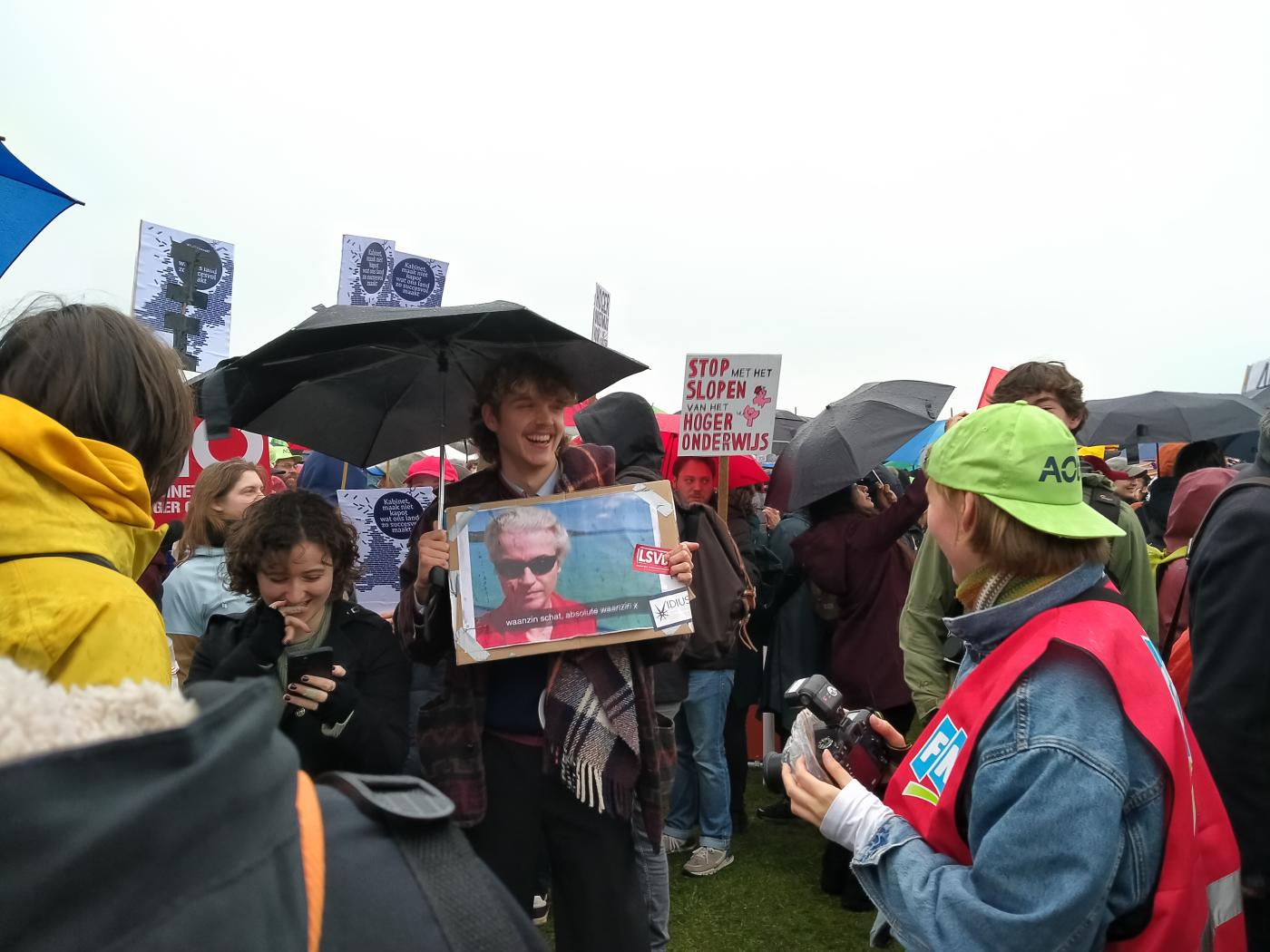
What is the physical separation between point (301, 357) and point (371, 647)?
3.25 feet

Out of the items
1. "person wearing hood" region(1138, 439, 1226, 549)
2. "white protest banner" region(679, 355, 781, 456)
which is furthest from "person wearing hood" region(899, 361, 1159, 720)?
"person wearing hood" region(1138, 439, 1226, 549)

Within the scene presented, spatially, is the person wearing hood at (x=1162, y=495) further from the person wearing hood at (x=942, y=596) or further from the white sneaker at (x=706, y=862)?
the white sneaker at (x=706, y=862)

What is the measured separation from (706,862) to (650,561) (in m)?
2.96

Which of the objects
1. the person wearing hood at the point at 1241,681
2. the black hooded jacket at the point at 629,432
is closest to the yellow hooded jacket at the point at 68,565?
the person wearing hood at the point at 1241,681

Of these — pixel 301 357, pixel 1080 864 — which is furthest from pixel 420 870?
pixel 301 357

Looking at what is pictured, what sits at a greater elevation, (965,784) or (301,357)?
(301,357)

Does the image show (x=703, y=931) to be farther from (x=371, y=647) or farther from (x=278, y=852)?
(x=278, y=852)

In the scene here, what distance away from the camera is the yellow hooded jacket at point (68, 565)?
131cm

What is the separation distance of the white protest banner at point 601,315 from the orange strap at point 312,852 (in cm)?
526

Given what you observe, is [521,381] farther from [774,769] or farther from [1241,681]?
[1241,681]

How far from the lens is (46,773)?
21.7 inches

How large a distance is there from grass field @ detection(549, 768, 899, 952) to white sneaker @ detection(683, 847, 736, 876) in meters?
0.03

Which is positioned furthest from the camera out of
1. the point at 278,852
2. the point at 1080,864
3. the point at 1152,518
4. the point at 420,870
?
the point at 1152,518

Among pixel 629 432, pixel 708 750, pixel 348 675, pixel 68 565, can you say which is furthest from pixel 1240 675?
pixel 708 750
